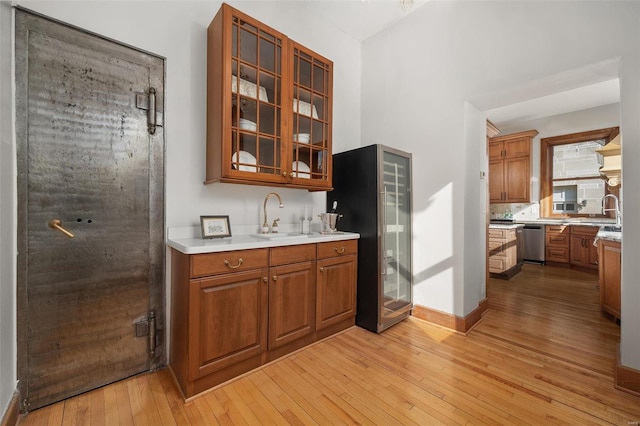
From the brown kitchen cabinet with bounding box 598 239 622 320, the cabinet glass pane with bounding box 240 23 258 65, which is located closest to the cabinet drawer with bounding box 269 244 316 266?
the cabinet glass pane with bounding box 240 23 258 65

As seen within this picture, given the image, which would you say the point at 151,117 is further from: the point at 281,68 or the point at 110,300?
the point at 110,300

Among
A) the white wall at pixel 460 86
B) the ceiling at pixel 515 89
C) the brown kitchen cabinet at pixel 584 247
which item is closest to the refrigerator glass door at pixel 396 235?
the white wall at pixel 460 86

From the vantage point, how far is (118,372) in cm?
171

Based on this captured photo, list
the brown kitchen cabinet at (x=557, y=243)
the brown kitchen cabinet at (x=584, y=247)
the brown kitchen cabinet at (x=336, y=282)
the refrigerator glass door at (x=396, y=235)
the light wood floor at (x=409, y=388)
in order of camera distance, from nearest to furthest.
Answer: the light wood floor at (x=409, y=388) → the brown kitchen cabinet at (x=336, y=282) → the refrigerator glass door at (x=396, y=235) → the brown kitchen cabinet at (x=584, y=247) → the brown kitchen cabinet at (x=557, y=243)

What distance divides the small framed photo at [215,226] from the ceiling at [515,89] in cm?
215

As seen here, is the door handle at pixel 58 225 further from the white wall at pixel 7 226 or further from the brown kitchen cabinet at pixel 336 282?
the brown kitchen cabinet at pixel 336 282

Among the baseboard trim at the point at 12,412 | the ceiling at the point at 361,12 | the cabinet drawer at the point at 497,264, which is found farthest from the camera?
the cabinet drawer at the point at 497,264

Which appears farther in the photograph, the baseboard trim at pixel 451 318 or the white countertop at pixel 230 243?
the baseboard trim at pixel 451 318

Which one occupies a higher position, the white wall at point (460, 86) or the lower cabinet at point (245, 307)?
Answer: the white wall at point (460, 86)

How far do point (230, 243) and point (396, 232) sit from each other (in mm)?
1680

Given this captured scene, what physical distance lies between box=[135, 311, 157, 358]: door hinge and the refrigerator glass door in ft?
5.86

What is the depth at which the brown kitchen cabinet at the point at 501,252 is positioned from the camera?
165 inches

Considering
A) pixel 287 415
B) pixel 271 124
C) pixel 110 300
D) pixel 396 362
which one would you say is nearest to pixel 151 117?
pixel 271 124

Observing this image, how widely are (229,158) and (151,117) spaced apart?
0.59m
